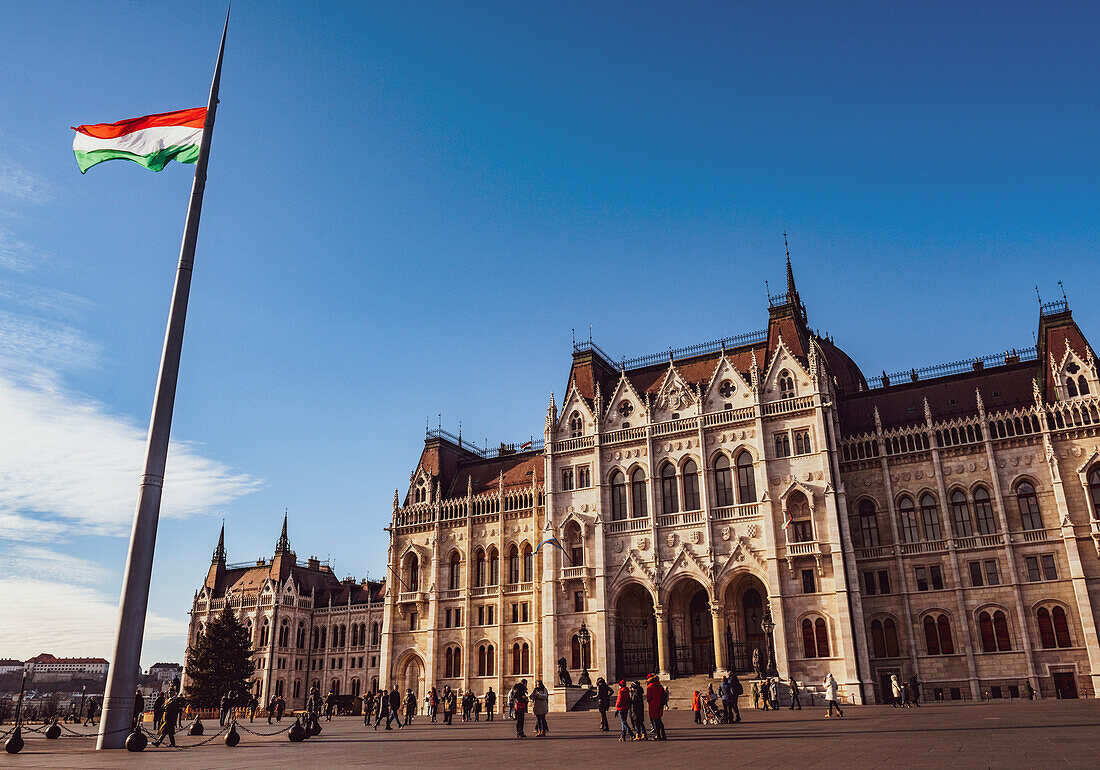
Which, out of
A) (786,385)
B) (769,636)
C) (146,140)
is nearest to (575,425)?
(786,385)

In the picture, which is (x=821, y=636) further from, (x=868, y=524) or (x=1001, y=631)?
(x=1001, y=631)

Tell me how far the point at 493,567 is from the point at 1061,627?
37.7 meters

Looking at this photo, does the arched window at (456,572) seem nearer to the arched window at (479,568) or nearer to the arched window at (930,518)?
the arched window at (479,568)

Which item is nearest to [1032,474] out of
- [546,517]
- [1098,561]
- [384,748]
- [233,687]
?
[1098,561]

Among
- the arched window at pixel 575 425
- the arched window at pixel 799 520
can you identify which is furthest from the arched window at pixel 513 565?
the arched window at pixel 799 520

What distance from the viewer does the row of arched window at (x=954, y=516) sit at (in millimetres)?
46281

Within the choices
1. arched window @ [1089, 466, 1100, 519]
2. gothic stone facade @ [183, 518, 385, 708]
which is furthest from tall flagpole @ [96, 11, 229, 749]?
gothic stone facade @ [183, 518, 385, 708]

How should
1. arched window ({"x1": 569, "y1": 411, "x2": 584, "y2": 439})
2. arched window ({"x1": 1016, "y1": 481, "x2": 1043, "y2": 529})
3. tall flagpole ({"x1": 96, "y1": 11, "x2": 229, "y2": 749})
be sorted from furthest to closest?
arched window ({"x1": 569, "y1": 411, "x2": 584, "y2": 439})
arched window ({"x1": 1016, "y1": 481, "x2": 1043, "y2": 529})
tall flagpole ({"x1": 96, "y1": 11, "x2": 229, "y2": 749})

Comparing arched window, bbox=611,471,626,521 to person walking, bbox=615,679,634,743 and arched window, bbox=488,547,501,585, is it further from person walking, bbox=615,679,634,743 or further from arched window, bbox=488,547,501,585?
person walking, bbox=615,679,634,743

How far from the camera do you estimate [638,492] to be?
54781 mm

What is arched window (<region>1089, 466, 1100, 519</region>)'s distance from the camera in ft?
144

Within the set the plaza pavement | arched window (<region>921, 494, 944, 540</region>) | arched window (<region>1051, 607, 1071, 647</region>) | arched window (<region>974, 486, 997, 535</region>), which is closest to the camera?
the plaza pavement

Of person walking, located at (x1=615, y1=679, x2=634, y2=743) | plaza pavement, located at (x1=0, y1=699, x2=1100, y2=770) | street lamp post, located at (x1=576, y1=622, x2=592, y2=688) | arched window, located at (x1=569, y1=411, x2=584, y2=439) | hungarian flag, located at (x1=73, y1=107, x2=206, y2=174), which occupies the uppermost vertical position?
Result: arched window, located at (x1=569, y1=411, x2=584, y2=439)

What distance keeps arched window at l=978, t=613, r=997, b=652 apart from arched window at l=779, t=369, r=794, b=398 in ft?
55.1
